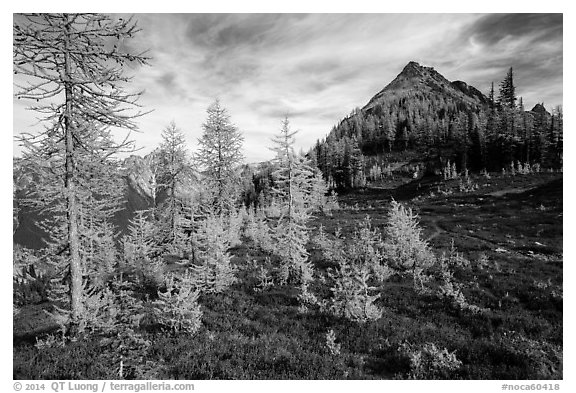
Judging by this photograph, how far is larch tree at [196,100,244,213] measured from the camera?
1986 cm

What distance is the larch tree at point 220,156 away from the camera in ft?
65.2

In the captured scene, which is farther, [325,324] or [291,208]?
[291,208]

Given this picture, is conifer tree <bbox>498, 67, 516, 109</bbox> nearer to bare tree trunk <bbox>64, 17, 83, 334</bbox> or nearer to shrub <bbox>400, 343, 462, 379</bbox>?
shrub <bbox>400, 343, 462, 379</bbox>

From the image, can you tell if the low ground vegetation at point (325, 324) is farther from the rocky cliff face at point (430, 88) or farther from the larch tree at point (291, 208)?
the rocky cliff face at point (430, 88)

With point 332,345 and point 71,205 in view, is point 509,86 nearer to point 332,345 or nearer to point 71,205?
point 332,345

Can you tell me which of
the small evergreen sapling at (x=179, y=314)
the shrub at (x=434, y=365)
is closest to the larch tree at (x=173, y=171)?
the small evergreen sapling at (x=179, y=314)

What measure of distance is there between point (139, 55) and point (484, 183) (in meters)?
58.7

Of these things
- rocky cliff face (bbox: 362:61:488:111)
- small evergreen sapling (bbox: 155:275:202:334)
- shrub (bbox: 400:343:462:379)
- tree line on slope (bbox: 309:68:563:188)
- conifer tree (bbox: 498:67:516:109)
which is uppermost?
rocky cliff face (bbox: 362:61:488:111)

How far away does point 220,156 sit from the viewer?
2008 centimetres

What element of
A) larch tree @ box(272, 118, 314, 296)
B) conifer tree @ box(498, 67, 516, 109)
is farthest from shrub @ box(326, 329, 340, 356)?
conifer tree @ box(498, 67, 516, 109)

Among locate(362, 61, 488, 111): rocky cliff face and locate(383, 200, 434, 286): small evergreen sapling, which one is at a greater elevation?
locate(362, 61, 488, 111): rocky cliff face

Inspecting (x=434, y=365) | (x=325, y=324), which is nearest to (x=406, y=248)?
(x=325, y=324)

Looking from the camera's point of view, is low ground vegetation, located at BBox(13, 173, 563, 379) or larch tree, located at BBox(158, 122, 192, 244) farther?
larch tree, located at BBox(158, 122, 192, 244)

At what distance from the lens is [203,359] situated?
25.2ft
